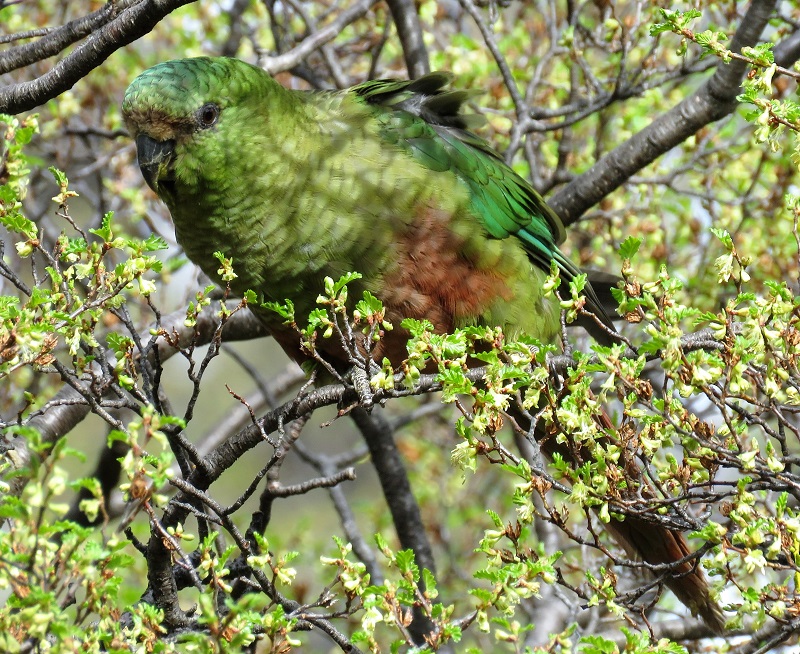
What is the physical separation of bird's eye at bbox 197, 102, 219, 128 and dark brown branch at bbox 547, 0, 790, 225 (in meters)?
1.72

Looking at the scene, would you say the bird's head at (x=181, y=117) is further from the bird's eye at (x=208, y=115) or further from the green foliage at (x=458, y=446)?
the green foliage at (x=458, y=446)

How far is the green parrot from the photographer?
3.18 m

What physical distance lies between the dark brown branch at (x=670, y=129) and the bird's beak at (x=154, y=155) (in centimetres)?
187

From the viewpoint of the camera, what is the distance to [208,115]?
3209 mm

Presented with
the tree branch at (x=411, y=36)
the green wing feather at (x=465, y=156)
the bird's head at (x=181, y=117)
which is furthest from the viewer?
the tree branch at (x=411, y=36)

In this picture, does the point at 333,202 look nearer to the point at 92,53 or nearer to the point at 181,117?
the point at 181,117

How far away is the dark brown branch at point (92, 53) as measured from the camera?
244 cm

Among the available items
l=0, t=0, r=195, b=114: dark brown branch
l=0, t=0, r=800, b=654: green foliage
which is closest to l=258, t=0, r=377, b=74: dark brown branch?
l=0, t=0, r=800, b=654: green foliage

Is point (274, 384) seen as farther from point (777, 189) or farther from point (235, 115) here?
point (777, 189)

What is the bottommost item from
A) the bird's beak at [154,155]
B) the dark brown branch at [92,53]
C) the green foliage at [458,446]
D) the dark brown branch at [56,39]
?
the green foliage at [458,446]

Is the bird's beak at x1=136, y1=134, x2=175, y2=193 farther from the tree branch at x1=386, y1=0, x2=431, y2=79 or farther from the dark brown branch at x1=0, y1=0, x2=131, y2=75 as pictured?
the tree branch at x1=386, y1=0, x2=431, y2=79

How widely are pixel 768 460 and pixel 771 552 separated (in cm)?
20

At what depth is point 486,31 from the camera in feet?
13.0

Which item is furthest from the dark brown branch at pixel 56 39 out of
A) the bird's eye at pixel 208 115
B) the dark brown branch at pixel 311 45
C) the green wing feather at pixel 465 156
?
the dark brown branch at pixel 311 45
